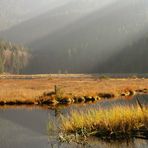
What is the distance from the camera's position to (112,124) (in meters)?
30.6

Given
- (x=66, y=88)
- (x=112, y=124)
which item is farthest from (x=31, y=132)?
(x=66, y=88)

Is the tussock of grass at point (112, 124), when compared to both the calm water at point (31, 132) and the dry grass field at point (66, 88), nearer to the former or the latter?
the calm water at point (31, 132)

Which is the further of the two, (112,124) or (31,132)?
(31,132)

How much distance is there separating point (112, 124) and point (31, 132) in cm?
895

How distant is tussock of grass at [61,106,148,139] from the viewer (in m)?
30.2

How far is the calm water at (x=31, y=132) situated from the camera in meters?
28.5

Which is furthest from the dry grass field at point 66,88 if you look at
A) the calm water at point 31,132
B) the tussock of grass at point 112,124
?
the tussock of grass at point 112,124

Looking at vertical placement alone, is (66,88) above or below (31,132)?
above

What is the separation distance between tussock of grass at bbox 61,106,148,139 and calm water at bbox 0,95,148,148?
122cm

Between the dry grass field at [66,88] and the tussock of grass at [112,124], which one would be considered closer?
the tussock of grass at [112,124]

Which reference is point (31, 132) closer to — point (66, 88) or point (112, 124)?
point (112, 124)

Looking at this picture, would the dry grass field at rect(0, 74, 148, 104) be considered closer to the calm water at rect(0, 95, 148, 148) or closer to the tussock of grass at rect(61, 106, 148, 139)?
the calm water at rect(0, 95, 148, 148)

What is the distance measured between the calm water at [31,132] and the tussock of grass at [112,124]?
122 centimetres

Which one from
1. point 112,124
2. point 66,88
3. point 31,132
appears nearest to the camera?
point 112,124
